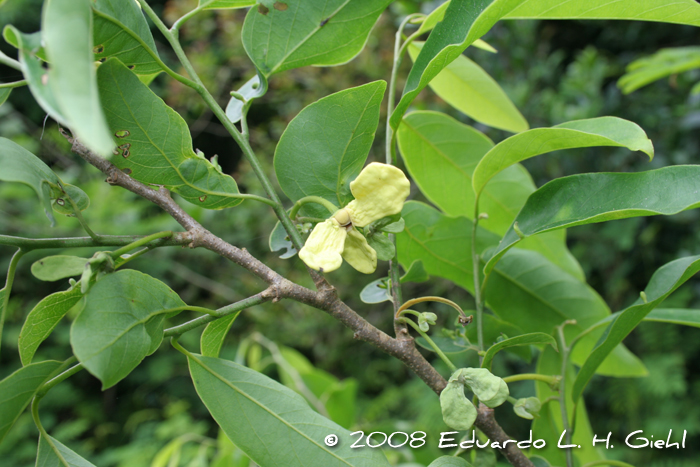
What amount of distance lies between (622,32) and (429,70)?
2014 millimetres

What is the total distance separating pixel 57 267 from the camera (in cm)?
32

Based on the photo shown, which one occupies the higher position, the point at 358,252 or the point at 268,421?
the point at 358,252

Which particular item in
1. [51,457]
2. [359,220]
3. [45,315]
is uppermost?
[359,220]

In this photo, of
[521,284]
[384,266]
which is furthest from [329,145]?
[384,266]

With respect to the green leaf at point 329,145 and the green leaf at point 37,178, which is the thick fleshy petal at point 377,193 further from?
the green leaf at point 37,178

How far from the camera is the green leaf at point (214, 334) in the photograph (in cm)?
36

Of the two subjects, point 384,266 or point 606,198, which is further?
point 384,266

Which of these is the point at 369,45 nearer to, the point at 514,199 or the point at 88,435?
the point at 514,199

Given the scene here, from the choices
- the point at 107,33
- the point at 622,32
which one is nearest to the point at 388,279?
the point at 107,33

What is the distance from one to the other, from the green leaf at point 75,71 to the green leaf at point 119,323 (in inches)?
4.9

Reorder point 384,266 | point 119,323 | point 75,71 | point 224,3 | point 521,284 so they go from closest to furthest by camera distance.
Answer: point 75,71
point 119,323
point 224,3
point 521,284
point 384,266

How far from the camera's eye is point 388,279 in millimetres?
400

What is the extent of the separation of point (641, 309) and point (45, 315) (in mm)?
425

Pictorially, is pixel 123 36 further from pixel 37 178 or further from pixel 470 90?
pixel 470 90
